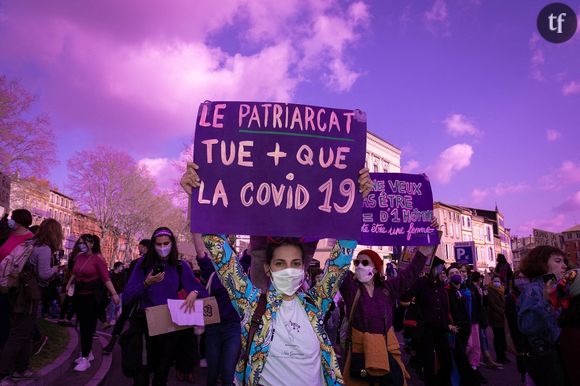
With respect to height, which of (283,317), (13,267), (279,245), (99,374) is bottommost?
(99,374)

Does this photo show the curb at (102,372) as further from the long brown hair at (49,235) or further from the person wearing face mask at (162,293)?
the person wearing face mask at (162,293)

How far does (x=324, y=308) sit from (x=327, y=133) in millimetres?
1327

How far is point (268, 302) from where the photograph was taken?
2.95 metres

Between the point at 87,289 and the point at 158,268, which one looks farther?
the point at 87,289

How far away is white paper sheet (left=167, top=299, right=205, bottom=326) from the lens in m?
4.48

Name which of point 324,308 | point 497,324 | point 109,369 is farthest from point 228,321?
point 497,324

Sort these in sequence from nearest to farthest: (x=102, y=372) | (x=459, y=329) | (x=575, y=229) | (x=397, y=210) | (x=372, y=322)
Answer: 1. (x=372, y=322)
2. (x=397, y=210)
3. (x=102, y=372)
4. (x=459, y=329)
5. (x=575, y=229)

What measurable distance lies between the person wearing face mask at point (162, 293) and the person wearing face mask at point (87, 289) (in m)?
2.70

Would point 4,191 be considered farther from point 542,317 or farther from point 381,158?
point 381,158

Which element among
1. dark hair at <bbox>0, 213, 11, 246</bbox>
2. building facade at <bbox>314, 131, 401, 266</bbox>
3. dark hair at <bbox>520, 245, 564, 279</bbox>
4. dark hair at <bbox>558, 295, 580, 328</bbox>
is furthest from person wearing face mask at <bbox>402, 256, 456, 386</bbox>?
building facade at <bbox>314, 131, 401, 266</bbox>

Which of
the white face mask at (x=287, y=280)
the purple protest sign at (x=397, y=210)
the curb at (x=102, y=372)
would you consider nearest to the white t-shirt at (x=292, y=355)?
the white face mask at (x=287, y=280)

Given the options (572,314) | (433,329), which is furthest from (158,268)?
(433,329)

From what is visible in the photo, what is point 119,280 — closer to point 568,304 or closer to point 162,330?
point 162,330

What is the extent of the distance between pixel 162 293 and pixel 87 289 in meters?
3.30
